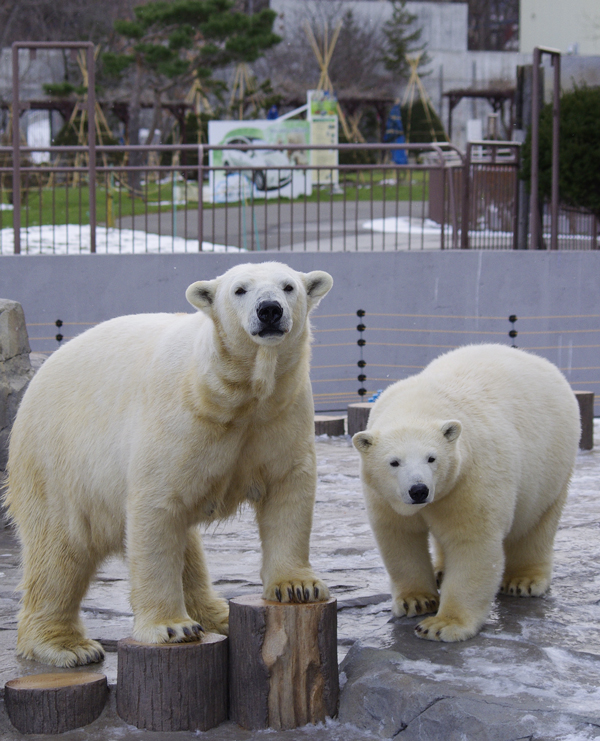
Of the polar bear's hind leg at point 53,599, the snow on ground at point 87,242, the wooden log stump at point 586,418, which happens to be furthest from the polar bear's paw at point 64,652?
the snow on ground at point 87,242

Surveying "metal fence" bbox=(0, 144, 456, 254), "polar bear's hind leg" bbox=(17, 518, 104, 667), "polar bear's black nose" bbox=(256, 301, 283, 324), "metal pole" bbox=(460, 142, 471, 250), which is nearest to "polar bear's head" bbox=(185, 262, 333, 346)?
Result: "polar bear's black nose" bbox=(256, 301, 283, 324)

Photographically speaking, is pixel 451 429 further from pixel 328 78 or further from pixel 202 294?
pixel 328 78

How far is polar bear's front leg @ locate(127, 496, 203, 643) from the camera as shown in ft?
9.72

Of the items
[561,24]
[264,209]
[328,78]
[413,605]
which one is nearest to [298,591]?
[413,605]

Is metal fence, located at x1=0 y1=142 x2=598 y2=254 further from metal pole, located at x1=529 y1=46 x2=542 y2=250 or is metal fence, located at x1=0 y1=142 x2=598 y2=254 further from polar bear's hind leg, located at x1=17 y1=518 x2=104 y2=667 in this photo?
polar bear's hind leg, located at x1=17 y1=518 x2=104 y2=667

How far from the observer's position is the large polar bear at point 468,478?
339cm

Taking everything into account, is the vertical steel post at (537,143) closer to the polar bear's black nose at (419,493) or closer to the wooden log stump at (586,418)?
the wooden log stump at (586,418)

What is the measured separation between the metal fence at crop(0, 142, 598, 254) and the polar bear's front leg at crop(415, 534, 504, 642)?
6.16 metres

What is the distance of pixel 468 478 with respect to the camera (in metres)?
3.48

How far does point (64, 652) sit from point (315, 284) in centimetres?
157

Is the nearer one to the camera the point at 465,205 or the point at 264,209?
the point at 465,205

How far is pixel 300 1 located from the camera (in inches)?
1420

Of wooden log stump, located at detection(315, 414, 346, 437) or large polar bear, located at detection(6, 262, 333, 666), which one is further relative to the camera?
wooden log stump, located at detection(315, 414, 346, 437)

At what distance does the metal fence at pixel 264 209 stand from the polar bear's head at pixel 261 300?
6.19m
